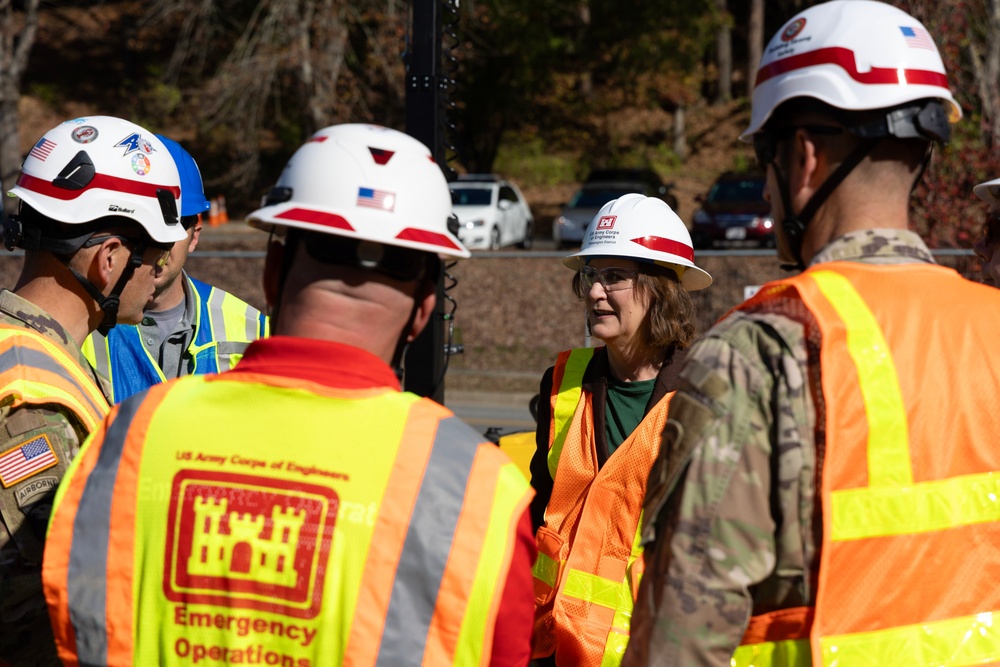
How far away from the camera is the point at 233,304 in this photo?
458 cm

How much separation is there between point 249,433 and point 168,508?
200 mm

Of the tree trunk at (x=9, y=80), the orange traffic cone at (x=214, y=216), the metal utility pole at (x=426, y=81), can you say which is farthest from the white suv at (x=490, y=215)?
the metal utility pole at (x=426, y=81)

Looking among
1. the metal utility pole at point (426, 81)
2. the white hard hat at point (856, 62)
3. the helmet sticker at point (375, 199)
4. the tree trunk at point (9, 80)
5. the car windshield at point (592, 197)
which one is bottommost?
the helmet sticker at point (375, 199)

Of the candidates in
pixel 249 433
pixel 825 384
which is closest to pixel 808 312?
pixel 825 384

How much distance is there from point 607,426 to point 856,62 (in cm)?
180

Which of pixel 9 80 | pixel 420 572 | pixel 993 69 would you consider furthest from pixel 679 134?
pixel 420 572

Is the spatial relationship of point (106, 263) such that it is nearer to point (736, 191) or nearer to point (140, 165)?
point (140, 165)

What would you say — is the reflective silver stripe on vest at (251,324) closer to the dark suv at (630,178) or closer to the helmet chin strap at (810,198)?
the helmet chin strap at (810,198)

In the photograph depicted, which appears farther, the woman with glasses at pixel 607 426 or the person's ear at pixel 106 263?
the woman with glasses at pixel 607 426

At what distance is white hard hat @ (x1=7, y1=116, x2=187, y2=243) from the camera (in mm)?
2766

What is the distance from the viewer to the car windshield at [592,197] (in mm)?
23484

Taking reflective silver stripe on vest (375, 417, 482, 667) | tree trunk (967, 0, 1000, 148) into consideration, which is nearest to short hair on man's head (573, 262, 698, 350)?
reflective silver stripe on vest (375, 417, 482, 667)

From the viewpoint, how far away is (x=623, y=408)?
362 centimetres

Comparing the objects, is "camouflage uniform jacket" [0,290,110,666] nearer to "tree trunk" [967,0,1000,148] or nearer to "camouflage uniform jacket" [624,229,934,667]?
"camouflage uniform jacket" [624,229,934,667]
